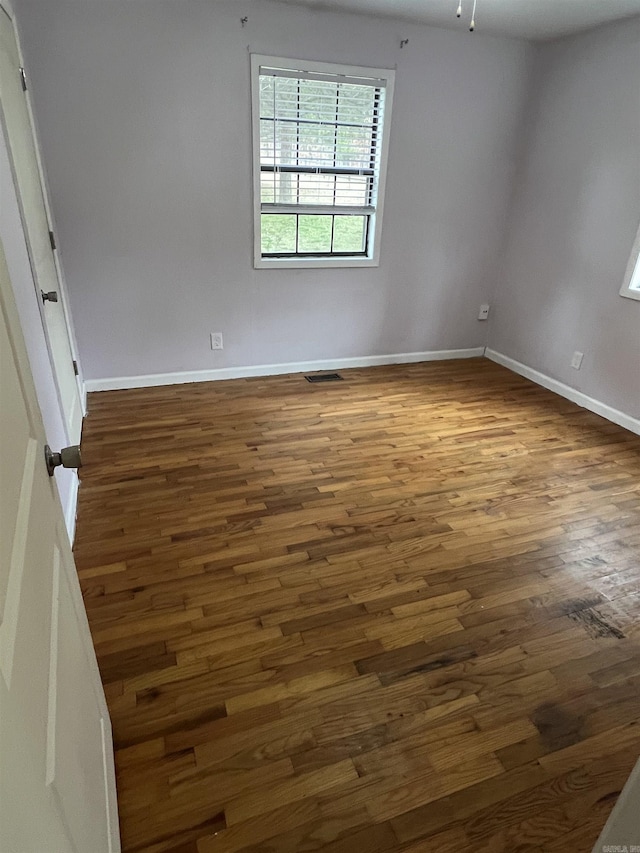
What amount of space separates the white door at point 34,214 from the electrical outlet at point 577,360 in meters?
3.40

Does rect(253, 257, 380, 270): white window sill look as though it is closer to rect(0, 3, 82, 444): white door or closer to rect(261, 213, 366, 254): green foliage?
rect(261, 213, 366, 254): green foliage

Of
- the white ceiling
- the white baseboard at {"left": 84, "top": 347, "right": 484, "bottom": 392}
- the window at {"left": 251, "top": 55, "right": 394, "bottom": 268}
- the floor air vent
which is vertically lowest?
the floor air vent

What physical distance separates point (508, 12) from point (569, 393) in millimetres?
2482

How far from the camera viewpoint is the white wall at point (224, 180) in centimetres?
300

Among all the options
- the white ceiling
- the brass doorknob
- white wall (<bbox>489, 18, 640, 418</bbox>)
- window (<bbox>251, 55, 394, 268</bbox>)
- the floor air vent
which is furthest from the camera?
the floor air vent

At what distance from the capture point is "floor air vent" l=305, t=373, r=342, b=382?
404 centimetres

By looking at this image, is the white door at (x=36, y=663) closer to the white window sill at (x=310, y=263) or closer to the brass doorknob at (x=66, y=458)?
the brass doorknob at (x=66, y=458)

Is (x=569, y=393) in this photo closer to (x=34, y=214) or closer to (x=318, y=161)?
(x=318, y=161)

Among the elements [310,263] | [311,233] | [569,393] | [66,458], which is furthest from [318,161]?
[66,458]

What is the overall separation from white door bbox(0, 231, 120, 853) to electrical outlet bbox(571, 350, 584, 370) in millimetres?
3652

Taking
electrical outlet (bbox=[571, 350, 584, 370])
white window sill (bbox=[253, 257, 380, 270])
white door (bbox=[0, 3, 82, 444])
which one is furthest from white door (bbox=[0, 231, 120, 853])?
→ electrical outlet (bbox=[571, 350, 584, 370])

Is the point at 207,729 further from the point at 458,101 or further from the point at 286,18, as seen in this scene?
the point at 458,101

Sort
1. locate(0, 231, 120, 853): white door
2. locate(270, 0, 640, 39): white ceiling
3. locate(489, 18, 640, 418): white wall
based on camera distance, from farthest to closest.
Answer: locate(489, 18, 640, 418): white wall, locate(270, 0, 640, 39): white ceiling, locate(0, 231, 120, 853): white door

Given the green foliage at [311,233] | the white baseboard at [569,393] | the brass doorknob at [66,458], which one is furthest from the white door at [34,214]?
the white baseboard at [569,393]
